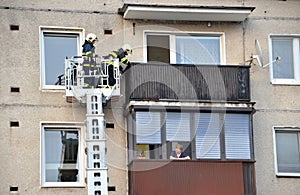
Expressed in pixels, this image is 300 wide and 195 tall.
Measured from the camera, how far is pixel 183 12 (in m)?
29.4

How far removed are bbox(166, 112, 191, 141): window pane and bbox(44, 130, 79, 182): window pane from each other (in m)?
2.86

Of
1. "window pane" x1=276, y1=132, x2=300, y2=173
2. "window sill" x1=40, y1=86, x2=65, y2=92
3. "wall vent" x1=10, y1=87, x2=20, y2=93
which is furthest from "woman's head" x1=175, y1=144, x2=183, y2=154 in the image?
"wall vent" x1=10, y1=87, x2=20, y2=93

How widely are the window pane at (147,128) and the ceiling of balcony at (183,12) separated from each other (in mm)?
3194

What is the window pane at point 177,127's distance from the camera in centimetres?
2831

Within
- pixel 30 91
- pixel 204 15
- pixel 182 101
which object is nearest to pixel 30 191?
pixel 30 91

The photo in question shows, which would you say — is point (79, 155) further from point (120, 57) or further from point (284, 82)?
Result: point (284, 82)

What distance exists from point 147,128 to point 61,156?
2712mm

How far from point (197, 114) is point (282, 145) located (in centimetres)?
325

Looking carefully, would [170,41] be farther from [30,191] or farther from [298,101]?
[30,191]

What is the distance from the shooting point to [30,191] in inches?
1093

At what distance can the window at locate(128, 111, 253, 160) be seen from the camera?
92.4 feet

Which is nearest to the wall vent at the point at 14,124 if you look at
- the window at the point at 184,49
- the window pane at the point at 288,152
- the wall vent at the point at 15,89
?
the wall vent at the point at 15,89

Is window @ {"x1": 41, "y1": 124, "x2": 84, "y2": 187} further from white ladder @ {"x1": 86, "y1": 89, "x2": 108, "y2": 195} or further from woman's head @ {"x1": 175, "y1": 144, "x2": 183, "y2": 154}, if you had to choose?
white ladder @ {"x1": 86, "y1": 89, "x2": 108, "y2": 195}

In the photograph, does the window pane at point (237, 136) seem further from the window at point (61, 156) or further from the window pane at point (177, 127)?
the window at point (61, 156)
